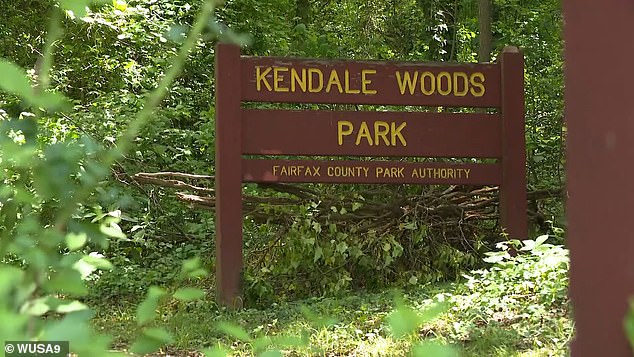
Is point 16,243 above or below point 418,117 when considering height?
below

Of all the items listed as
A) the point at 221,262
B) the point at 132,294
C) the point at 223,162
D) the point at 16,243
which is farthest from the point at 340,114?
the point at 16,243

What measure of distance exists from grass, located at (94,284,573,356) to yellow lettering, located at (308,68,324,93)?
1668mm

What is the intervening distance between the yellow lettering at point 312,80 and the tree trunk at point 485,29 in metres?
4.21

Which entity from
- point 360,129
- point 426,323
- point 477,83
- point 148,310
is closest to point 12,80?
point 148,310

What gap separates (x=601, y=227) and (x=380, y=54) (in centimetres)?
1141

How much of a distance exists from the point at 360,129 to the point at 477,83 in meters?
1.09

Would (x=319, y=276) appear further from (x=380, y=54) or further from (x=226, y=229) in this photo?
(x=380, y=54)

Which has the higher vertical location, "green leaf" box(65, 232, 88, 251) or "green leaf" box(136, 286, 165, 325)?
"green leaf" box(65, 232, 88, 251)

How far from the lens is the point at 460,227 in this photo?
6.35m

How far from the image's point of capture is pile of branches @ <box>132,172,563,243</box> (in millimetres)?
6281

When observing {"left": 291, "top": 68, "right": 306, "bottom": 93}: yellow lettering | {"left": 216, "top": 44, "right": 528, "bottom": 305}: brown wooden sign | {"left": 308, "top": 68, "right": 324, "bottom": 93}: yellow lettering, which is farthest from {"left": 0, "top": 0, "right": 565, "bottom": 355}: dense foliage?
{"left": 308, "top": 68, "right": 324, "bottom": 93}: yellow lettering

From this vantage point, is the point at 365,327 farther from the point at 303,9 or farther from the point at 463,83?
the point at 303,9

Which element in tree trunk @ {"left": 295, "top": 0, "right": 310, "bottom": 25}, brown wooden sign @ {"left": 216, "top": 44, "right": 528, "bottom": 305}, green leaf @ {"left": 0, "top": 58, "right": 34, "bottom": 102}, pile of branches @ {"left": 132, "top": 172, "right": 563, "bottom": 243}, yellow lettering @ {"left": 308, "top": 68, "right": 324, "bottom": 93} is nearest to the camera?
green leaf @ {"left": 0, "top": 58, "right": 34, "bottom": 102}
